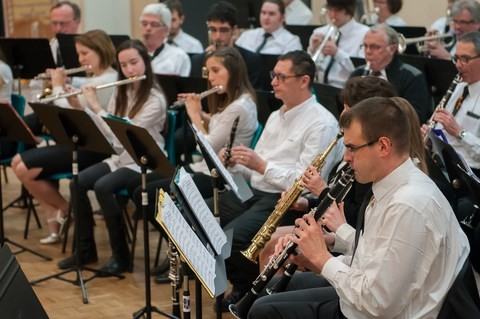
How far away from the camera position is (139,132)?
165 inches

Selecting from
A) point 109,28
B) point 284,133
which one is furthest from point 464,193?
point 109,28

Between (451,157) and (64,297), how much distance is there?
2.38m

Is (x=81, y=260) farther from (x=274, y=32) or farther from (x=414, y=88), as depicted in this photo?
(x=274, y=32)

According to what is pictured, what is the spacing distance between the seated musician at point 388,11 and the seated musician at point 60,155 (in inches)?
116

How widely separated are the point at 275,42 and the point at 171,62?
3.78ft

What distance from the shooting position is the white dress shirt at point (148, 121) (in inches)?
208

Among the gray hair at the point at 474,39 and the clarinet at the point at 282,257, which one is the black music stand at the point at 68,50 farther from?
the clarinet at the point at 282,257

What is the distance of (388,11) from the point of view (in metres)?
7.73

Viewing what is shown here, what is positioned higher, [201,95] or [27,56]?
[201,95]

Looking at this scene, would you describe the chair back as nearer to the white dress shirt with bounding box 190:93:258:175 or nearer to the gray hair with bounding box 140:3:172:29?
the white dress shirt with bounding box 190:93:258:175

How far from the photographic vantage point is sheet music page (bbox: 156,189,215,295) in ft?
8.90

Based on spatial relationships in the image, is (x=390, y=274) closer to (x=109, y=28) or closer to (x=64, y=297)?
(x=64, y=297)

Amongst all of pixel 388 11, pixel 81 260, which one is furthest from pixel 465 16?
pixel 81 260

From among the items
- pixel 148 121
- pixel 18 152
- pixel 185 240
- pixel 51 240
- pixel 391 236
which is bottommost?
pixel 51 240
